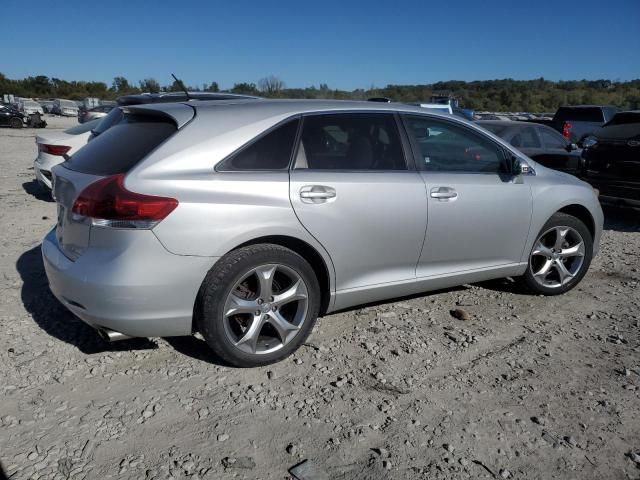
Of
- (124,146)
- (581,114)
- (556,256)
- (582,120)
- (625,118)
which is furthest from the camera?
(581,114)

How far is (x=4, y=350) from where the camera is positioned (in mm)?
3584

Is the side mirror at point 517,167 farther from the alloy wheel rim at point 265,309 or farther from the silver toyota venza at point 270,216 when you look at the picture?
the alloy wheel rim at point 265,309

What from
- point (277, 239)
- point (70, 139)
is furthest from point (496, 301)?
point (70, 139)

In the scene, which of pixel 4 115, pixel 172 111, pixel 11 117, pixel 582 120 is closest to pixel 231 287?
pixel 172 111

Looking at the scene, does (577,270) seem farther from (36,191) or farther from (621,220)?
(36,191)

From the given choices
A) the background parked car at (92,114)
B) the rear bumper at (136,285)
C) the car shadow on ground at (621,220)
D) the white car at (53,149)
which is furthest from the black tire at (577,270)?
the background parked car at (92,114)

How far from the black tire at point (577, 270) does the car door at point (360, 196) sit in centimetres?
135

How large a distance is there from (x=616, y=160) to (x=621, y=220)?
3.60 ft

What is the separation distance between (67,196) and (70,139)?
5469 mm

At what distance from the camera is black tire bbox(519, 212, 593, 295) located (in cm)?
466

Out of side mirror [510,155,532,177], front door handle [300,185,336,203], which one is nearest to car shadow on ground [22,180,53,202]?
front door handle [300,185,336,203]

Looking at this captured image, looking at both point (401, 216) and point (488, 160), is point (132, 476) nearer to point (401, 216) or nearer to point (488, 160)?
point (401, 216)

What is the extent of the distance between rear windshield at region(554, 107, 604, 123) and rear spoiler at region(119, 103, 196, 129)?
18360 millimetres

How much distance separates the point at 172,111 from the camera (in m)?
3.37
